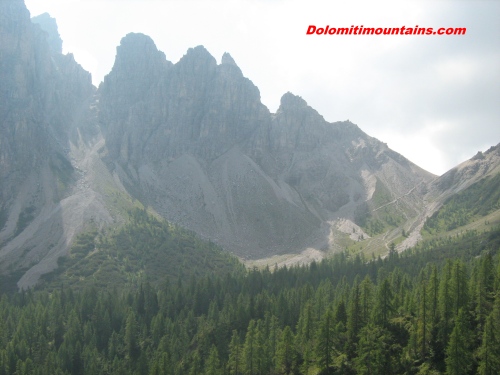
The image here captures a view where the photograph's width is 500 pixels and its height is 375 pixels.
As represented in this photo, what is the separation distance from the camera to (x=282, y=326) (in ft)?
391

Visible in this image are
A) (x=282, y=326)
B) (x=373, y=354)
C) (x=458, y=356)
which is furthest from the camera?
(x=282, y=326)

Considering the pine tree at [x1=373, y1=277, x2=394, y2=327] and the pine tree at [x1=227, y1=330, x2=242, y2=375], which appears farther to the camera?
the pine tree at [x1=227, y1=330, x2=242, y2=375]

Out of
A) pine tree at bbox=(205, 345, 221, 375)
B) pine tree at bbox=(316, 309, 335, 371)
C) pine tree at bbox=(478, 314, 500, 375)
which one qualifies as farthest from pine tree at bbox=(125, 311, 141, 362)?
pine tree at bbox=(478, 314, 500, 375)

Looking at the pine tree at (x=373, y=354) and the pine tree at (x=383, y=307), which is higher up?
the pine tree at (x=383, y=307)

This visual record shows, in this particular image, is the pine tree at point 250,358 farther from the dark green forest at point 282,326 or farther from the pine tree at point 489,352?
the pine tree at point 489,352

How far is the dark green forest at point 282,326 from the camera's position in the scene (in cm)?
7681

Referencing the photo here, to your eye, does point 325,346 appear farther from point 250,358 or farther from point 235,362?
point 235,362

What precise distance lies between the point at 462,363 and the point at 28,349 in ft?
341

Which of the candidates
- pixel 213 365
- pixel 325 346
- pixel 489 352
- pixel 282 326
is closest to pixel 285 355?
pixel 325 346

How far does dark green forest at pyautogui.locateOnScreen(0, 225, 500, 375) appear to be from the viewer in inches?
3024

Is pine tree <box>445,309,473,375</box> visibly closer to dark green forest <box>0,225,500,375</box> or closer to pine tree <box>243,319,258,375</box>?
dark green forest <box>0,225,500,375</box>

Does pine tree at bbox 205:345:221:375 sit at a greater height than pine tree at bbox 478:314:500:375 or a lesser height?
lesser

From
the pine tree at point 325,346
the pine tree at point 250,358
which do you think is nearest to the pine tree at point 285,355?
the pine tree at point 250,358

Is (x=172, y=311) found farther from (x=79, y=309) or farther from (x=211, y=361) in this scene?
(x=211, y=361)
